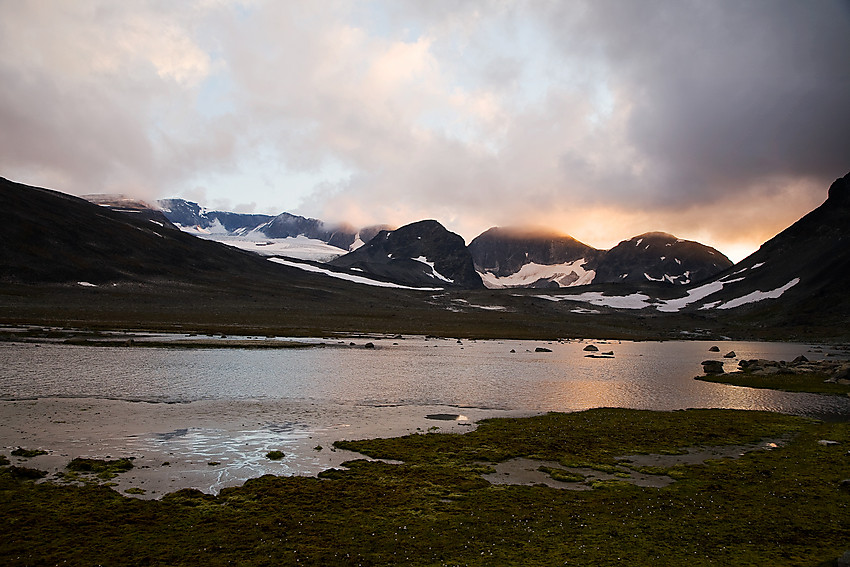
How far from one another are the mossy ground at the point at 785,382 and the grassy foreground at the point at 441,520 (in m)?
30.0

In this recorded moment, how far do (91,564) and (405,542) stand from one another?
737 cm

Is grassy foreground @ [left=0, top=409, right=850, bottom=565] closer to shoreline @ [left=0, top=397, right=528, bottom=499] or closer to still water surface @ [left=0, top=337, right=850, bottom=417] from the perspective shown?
shoreline @ [left=0, top=397, right=528, bottom=499]

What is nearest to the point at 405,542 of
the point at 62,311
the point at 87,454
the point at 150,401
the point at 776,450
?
the point at 87,454

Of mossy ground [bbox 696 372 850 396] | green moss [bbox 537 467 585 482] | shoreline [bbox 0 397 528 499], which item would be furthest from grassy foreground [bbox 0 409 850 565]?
mossy ground [bbox 696 372 850 396]

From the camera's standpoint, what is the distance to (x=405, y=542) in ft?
48.0

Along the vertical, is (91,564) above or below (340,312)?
below

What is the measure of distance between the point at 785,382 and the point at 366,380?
4017 centimetres

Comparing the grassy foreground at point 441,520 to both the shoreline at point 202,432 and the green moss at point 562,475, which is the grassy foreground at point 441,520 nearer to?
the green moss at point 562,475

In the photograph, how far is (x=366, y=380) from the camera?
49.1 meters

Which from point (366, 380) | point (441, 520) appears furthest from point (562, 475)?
point (366, 380)

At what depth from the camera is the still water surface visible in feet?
130

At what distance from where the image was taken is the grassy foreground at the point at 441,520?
13.7 m

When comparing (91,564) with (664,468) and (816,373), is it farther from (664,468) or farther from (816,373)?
(816,373)

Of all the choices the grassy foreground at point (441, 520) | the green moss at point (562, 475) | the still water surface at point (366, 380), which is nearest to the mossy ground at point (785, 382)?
the still water surface at point (366, 380)
